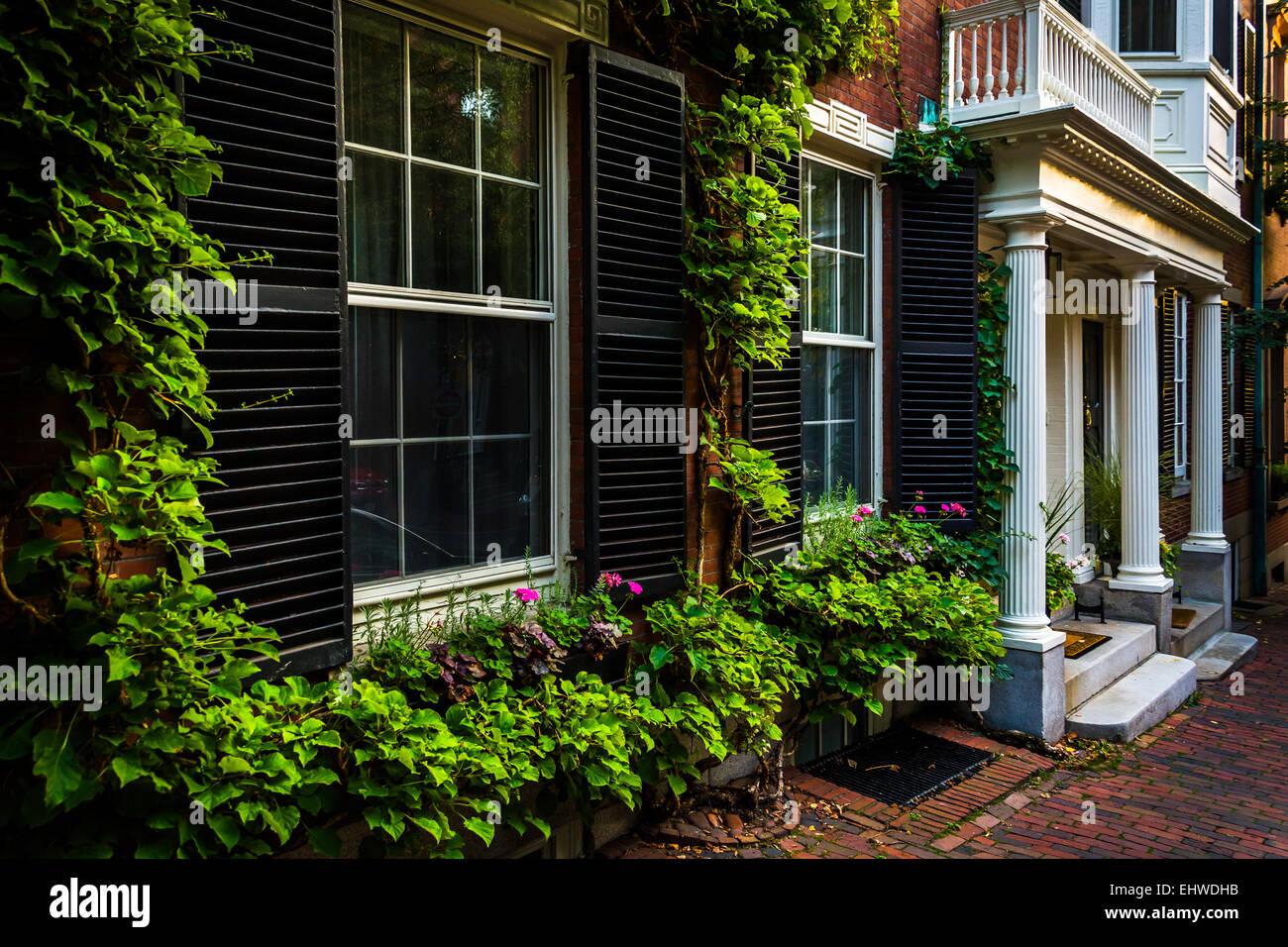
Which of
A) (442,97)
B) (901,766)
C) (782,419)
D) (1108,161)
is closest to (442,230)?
(442,97)

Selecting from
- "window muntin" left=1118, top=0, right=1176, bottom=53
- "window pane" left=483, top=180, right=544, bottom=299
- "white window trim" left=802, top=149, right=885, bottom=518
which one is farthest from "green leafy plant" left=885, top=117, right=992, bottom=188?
"window muntin" left=1118, top=0, right=1176, bottom=53

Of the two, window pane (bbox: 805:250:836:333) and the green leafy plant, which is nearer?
window pane (bbox: 805:250:836:333)

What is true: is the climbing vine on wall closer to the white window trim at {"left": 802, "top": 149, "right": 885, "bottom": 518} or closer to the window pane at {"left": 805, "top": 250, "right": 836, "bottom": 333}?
the window pane at {"left": 805, "top": 250, "right": 836, "bottom": 333}

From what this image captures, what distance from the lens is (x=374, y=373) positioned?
3832 millimetres

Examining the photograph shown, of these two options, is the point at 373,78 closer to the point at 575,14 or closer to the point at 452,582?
the point at 575,14

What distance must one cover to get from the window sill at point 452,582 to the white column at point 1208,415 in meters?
9.84

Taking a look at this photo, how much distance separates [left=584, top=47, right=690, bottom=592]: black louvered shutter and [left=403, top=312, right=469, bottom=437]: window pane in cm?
61

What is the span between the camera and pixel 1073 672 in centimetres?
752

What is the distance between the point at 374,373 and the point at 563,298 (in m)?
1.08

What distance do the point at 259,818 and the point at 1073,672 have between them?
649 cm

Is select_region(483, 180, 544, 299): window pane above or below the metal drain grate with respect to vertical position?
above

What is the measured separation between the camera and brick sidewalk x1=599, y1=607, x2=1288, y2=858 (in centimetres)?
509

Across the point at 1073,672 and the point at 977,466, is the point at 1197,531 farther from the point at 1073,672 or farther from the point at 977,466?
the point at 977,466

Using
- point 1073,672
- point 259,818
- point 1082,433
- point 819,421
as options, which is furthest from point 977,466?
point 259,818
